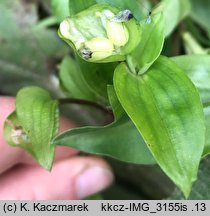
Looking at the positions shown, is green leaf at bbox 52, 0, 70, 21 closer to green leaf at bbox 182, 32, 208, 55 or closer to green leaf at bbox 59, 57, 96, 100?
green leaf at bbox 59, 57, 96, 100

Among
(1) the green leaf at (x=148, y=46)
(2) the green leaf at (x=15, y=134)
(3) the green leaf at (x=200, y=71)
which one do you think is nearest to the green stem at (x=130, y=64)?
(1) the green leaf at (x=148, y=46)

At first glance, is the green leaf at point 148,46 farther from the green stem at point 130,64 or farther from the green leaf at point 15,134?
the green leaf at point 15,134

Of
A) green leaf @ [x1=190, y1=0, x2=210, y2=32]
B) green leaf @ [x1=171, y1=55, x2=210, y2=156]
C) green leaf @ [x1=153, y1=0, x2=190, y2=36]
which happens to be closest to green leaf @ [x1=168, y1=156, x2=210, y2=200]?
green leaf @ [x1=171, y1=55, x2=210, y2=156]

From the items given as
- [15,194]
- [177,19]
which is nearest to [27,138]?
[15,194]

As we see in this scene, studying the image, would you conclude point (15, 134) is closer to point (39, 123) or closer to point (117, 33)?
point (39, 123)

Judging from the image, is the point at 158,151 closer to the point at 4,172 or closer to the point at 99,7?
the point at 99,7

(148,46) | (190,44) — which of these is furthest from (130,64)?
(190,44)
